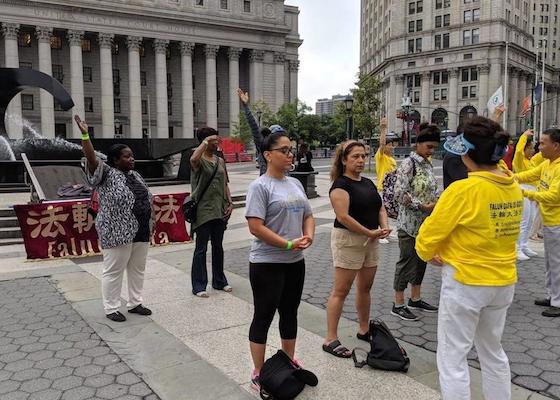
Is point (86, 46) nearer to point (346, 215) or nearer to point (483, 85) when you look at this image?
point (483, 85)

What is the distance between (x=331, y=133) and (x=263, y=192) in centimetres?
9788

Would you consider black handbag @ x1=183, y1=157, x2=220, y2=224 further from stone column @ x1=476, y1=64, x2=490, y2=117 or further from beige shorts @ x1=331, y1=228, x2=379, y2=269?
stone column @ x1=476, y1=64, x2=490, y2=117

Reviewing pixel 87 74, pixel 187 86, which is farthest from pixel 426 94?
pixel 87 74

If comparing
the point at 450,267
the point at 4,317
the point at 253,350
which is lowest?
the point at 4,317

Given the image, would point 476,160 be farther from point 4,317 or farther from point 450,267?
point 4,317

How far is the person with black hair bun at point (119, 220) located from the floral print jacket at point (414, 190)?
2979 mm

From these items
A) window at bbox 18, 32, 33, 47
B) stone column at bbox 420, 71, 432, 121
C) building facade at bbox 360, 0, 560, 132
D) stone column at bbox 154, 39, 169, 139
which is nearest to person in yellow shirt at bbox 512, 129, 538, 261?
stone column at bbox 154, 39, 169, 139

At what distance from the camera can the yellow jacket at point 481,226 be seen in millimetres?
3010

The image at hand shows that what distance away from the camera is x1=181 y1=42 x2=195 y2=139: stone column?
6812cm

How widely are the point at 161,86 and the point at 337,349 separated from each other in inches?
2632

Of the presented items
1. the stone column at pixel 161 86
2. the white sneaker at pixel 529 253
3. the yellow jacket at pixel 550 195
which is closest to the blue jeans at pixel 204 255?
the yellow jacket at pixel 550 195

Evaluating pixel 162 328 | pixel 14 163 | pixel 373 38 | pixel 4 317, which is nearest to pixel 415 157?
pixel 162 328

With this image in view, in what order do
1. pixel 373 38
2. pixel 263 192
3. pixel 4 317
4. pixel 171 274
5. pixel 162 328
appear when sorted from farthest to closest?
1. pixel 373 38
2. pixel 171 274
3. pixel 4 317
4. pixel 162 328
5. pixel 263 192

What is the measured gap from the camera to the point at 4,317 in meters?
5.82
